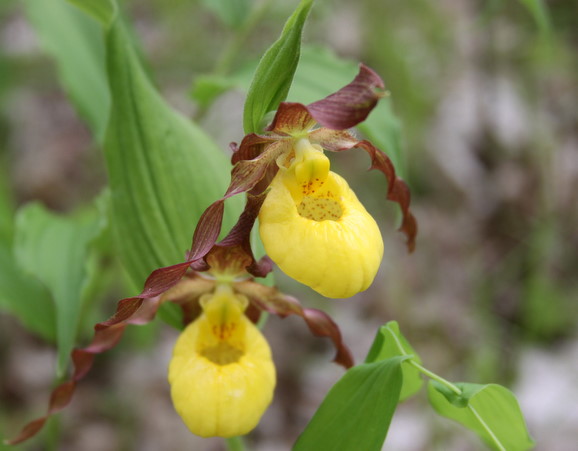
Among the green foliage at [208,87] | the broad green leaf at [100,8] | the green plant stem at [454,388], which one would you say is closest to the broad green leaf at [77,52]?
the green foliage at [208,87]

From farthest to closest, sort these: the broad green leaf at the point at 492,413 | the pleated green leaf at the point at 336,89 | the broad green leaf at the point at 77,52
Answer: the broad green leaf at the point at 77,52 → the pleated green leaf at the point at 336,89 → the broad green leaf at the point at 492,413

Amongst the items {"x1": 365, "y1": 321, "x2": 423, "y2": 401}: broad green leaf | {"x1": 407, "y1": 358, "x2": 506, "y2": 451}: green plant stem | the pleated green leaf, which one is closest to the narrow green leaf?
the pleated green leaf

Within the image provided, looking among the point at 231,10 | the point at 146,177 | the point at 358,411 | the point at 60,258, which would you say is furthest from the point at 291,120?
the point at 231,10

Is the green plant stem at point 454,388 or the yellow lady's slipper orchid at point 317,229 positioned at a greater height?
the yellow lady's slipper orchid at point 317,229

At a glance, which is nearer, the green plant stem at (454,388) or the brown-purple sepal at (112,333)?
the green plant stem at (454,388)

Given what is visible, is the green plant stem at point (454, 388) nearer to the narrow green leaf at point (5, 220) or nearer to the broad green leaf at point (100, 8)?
the broad green leaf at point (100, 8)

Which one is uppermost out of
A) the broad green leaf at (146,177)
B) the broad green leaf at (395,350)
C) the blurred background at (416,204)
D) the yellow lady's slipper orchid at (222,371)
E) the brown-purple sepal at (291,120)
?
the brown-purple sepal at (291,120)

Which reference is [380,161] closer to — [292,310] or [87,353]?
[292,310]
